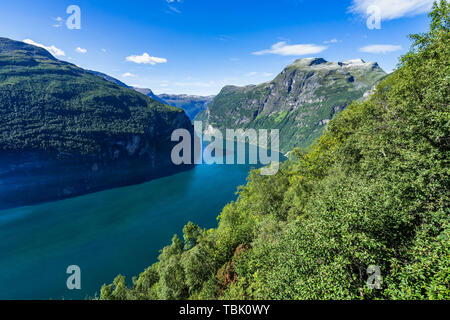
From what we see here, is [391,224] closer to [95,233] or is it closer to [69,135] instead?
[95,233]

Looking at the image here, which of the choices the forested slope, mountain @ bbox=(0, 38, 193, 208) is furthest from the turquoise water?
the forested slope

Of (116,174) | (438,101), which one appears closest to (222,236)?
(438,101)

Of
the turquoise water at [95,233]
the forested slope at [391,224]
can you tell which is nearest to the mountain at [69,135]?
the turquoise water at [95,233]

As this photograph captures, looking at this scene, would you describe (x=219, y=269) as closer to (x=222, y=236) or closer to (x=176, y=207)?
(x=222, y=236)

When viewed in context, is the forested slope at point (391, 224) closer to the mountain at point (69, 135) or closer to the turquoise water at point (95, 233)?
the turquoise water at point (95, 233)

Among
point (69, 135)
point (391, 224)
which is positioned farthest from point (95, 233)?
point (69, 135)

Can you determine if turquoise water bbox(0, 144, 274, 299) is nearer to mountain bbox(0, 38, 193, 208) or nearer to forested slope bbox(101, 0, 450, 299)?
mountain bbox(0, 38, 193, 208)
